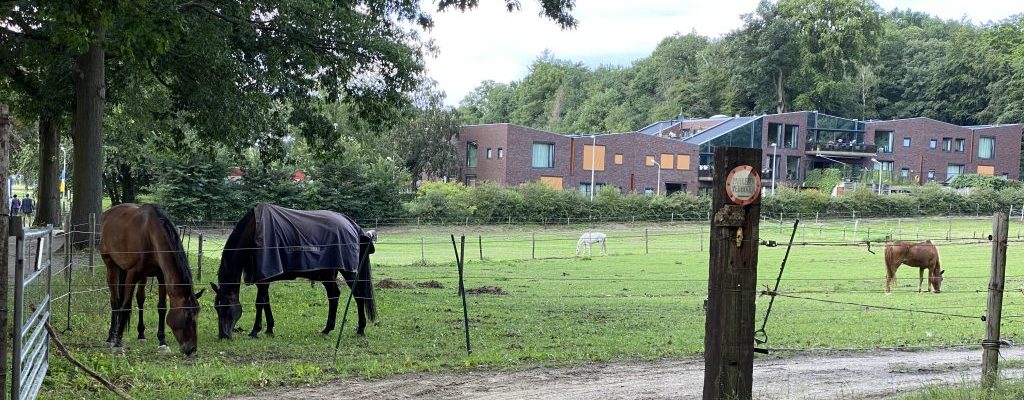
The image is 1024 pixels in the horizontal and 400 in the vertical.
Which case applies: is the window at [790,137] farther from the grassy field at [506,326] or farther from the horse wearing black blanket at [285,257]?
the horse wearing black blanket at [285,257]

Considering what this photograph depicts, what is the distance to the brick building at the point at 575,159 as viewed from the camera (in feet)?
205

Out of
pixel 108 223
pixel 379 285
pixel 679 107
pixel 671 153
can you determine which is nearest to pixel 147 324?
pixel 108 223

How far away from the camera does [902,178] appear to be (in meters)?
75.4

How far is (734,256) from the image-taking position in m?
5.77

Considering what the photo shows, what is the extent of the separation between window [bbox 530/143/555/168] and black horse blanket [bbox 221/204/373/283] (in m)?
51.2

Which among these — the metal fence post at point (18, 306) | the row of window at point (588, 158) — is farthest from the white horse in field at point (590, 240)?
the metal fence post at point (18, 306)

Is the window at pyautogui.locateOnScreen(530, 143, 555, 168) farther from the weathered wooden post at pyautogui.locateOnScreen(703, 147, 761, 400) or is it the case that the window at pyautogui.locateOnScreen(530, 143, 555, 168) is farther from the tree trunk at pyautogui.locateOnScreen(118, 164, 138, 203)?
the weathered wooden post at pyautogui.locateOnScreen(703, 147, 761, 400)

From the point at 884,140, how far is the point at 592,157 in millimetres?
31129

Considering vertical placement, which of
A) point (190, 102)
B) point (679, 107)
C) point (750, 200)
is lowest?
point (750, 200)

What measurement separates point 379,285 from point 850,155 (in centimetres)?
6438

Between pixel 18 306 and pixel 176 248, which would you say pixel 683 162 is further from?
pixel 18 306

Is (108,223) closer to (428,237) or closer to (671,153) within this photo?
(428,237)

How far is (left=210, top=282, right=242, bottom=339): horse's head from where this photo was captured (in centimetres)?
1107

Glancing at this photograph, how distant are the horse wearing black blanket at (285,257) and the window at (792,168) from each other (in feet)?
220
